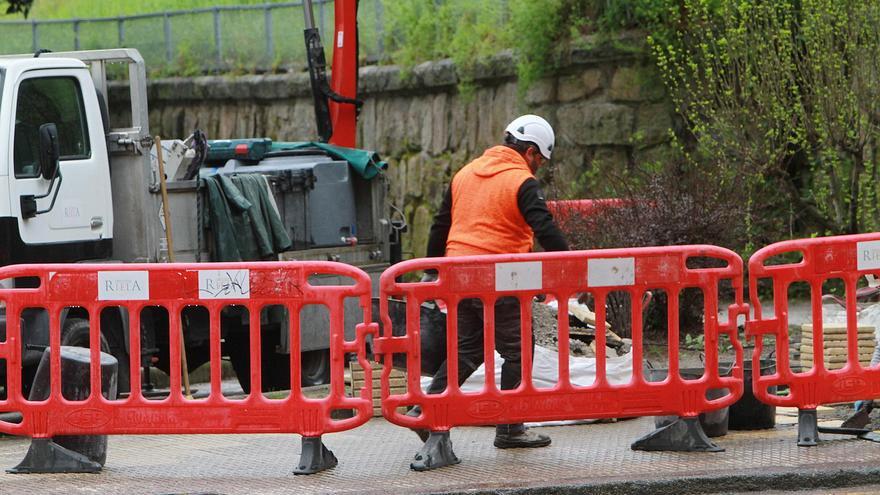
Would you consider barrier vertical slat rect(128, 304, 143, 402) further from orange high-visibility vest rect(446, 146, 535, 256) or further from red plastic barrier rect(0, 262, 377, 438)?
orange high-visibility vest rect(446, 146, 535, 256)

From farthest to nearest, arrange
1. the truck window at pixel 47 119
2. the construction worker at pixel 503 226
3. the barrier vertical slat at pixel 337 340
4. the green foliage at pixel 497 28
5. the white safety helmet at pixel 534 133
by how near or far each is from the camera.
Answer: the green foliage at pixel 497 28, the truck window at pixel 47 119, the white safety helmet at pixel 534 133, the construction worker at pixel 503 226, the barrier vertical slat at pixel 337 340

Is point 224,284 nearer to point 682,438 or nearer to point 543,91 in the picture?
point 682,438

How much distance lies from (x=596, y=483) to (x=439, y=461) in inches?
37.1

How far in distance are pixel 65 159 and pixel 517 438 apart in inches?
163

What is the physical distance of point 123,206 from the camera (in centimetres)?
1178

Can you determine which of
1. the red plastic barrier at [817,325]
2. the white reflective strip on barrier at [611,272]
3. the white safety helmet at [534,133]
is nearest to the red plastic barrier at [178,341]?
the white reflective strip on barrier at [611,272]

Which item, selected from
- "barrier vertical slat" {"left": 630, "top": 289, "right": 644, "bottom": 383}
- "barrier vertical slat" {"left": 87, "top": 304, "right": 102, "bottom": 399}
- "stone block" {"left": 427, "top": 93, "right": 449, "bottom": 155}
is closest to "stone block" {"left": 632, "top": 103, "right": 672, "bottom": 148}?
"stone block" {"left": 427, "top": 93, "right": 449, "bottom": 155}

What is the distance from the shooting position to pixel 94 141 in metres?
11.4

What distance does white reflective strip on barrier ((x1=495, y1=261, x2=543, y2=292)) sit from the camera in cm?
823

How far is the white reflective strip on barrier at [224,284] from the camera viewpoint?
8172mm

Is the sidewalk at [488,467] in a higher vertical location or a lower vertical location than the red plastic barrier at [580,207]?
lower

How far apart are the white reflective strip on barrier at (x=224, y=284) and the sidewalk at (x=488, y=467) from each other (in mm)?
893

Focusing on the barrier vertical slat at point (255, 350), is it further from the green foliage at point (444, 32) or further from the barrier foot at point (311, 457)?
the green foliage at point (444, 32)

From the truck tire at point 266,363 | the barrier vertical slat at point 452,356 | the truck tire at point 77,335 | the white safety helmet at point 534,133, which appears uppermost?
the white safety helmet at point 534,133
